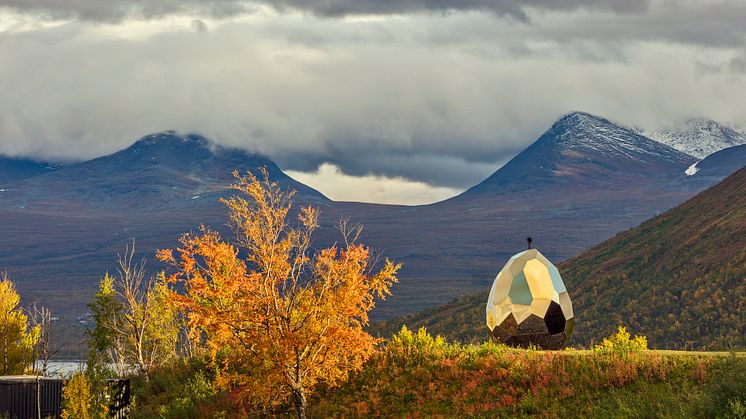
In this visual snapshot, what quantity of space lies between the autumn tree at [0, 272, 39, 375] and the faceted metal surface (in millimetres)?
48110

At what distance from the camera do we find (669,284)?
9000 centimetres

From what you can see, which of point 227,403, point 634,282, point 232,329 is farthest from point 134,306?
point 634,282

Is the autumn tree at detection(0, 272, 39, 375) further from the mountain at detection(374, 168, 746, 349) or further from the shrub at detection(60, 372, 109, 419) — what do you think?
the mountain at detection(374, 168, 746, 349)

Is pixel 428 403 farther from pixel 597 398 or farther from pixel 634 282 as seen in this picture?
pixel 634 282

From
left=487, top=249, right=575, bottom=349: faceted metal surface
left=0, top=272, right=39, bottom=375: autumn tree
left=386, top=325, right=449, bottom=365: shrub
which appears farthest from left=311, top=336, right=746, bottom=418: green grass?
left=0, top=272, right=39, bottom=375: autumn tree

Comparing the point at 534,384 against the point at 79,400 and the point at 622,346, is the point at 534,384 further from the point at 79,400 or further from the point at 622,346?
the point at 79,400

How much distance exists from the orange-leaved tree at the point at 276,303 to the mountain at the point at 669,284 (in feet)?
124

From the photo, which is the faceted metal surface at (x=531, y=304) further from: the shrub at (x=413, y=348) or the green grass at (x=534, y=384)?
the shrub at (x=413, y=348)

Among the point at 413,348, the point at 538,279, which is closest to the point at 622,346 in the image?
the point at 538,279

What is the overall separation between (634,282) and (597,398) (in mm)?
68626

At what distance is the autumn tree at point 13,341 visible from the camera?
74.8m

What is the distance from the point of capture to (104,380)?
43281mm

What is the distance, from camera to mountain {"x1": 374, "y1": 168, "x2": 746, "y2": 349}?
75.1m

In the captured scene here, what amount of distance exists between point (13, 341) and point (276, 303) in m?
49.8
